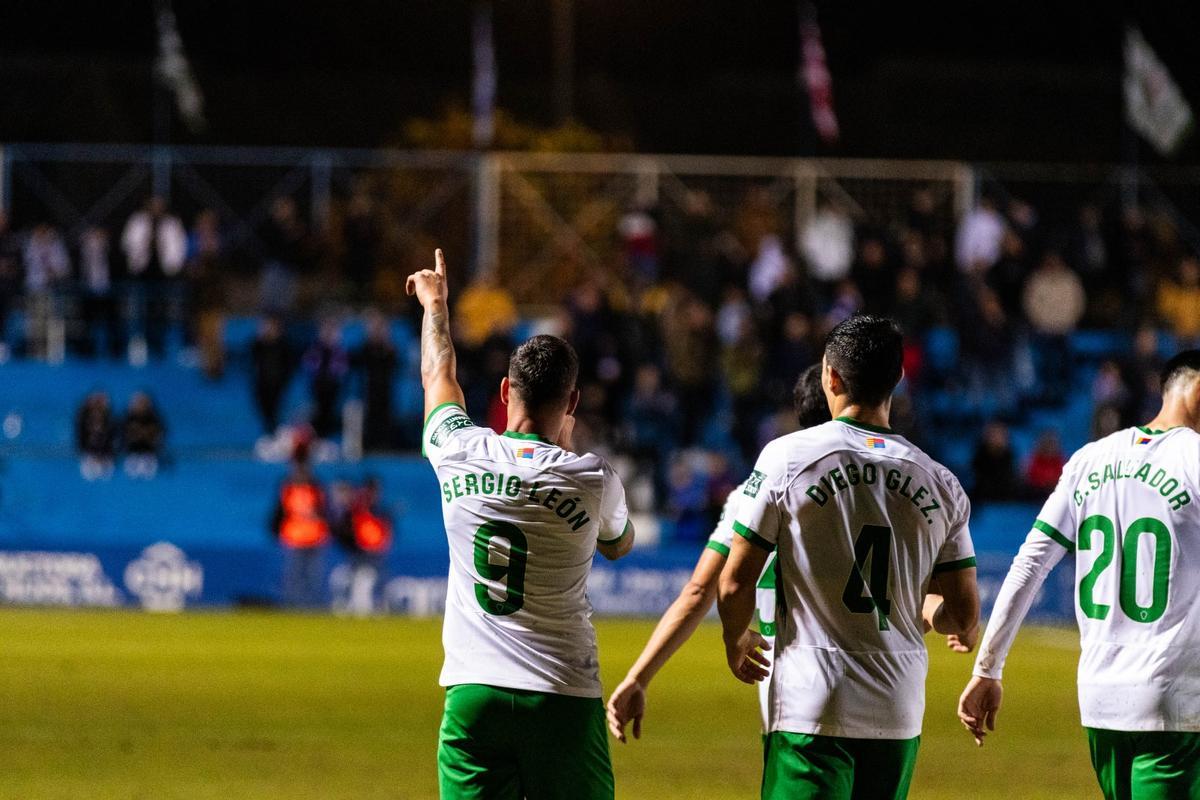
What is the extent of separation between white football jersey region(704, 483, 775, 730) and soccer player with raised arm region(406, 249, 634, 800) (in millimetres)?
395

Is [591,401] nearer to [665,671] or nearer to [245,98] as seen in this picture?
[665,671]

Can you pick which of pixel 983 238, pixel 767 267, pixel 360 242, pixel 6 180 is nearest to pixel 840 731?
pixel 767 267

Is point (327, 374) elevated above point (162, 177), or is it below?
below

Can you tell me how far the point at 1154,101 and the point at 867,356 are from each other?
29.1m

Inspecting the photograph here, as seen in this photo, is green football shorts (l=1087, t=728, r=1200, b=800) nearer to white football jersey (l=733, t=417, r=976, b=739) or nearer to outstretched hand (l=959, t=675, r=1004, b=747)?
outstretched hand (l=959, t=675, r=1004, b=747)

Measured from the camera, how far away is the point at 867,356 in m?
5.28

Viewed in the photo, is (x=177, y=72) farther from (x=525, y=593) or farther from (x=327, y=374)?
(x=525, y=593)

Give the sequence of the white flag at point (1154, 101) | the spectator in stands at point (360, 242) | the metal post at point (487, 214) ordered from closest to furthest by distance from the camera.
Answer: the spectator in stands at point (360, 242)
the white flag at point (1154, 101)
the metal post at point (487, 214)

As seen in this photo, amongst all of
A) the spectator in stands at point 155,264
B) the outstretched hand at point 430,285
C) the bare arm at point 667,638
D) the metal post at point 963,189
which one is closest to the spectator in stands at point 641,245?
the metal post at point 963,189

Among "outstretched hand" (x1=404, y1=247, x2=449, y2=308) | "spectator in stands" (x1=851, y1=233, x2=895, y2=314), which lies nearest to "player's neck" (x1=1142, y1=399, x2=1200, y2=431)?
"outstretched hand" (x1=404, y1=247, x2=449, y2=308)

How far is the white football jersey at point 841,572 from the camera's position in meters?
5.17

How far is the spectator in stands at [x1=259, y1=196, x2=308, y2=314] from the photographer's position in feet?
95.6

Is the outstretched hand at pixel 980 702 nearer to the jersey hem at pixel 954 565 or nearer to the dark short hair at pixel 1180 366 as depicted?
the jersey hem at pixel 954 565

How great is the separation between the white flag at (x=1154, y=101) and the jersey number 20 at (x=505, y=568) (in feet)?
93.9
